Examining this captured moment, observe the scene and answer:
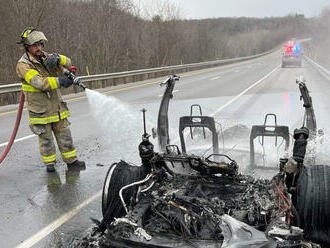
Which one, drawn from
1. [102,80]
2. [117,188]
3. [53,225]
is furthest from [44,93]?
[102,80]

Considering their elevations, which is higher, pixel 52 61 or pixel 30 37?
pixel 30 37

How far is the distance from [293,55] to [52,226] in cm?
3124

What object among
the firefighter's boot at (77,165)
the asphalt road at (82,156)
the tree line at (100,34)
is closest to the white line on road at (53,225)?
the asphalt road at (82,156)

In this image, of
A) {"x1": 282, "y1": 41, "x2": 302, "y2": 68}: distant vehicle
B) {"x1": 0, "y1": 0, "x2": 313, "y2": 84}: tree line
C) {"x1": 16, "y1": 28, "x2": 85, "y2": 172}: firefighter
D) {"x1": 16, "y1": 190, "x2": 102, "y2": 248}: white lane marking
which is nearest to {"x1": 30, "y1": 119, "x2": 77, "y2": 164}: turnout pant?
{"x1": 16, "y1": 28, "x2": 85, "y2": 172}: firefighter

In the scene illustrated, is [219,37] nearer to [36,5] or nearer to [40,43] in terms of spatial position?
[36,5]

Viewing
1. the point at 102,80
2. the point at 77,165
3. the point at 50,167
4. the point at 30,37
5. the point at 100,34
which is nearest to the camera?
the point at 30,37

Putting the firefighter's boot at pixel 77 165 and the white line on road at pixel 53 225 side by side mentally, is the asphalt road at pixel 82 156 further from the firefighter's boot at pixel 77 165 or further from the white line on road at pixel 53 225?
the firefighter's boot at pixel 77 165

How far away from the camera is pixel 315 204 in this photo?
123 inches

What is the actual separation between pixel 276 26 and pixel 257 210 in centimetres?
14637

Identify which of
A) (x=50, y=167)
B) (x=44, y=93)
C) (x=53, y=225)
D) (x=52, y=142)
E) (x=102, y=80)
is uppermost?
(x=44, y=93)

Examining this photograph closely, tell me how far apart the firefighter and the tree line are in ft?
41.5

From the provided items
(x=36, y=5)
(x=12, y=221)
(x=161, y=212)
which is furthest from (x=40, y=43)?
(x=36, y=5)

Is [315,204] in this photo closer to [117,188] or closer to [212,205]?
[212,205]

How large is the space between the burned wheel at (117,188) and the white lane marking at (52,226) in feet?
2.72
